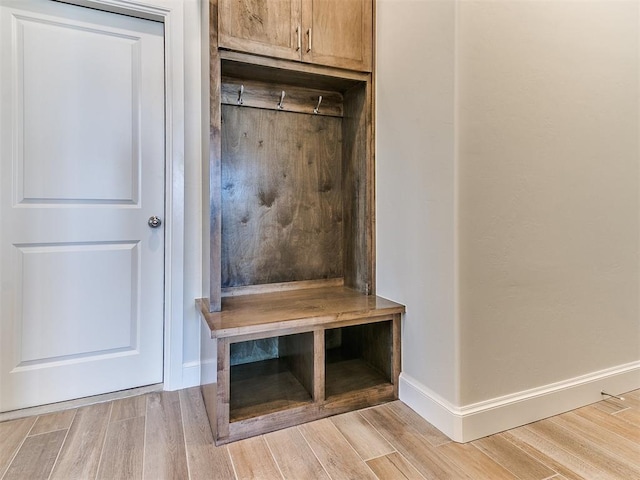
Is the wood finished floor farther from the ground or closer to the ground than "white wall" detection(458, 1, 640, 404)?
closer to the ground

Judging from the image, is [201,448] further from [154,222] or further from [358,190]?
[358,190]

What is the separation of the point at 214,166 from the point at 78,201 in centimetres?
75

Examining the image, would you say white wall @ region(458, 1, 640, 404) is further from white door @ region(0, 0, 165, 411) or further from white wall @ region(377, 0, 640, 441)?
white door @ region(0, 0, 165, 411)

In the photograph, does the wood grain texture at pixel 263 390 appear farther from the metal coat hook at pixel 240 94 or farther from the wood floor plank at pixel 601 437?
the metal coat hook at pixel 240 94

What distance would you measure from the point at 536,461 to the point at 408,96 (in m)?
1.57

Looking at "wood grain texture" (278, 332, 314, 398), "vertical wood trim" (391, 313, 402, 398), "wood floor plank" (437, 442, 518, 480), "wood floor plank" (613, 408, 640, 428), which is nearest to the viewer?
"wood floor plank" (437, 442, 518, 480)

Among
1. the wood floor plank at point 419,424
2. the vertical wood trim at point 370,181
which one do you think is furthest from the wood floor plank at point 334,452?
the vertical wood trim at point 370,181

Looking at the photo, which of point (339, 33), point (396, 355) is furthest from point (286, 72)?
point (396, 355)

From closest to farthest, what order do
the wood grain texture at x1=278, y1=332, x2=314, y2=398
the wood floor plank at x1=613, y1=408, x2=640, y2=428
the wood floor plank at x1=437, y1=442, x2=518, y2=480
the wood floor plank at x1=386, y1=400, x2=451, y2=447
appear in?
1. the wood floor plank at x1=437, y1=442, x2=518, y2=480
2. the wood floor plank at x1=386, y1=400, x2=451, y2=447
3. the wood floor plank at x1=613, y1=408, x2=640, y2=428
4. the wood grain texture at x1=278, y1=332, x2=314, y2=398

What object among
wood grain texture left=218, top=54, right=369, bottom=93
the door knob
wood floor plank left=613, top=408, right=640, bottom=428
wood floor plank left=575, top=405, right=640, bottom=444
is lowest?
wood floor plank left=575, top=405, right=640, bottom=444

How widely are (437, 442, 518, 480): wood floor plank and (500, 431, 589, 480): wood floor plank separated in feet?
0.53

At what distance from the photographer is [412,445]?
141 centimetres

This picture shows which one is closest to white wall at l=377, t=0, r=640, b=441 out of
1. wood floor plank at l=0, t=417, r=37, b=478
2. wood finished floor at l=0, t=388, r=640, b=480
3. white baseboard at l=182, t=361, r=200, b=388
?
wood finished floor at l=0, t=388, r=640, b=480

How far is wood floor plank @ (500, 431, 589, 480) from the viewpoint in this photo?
124cm
